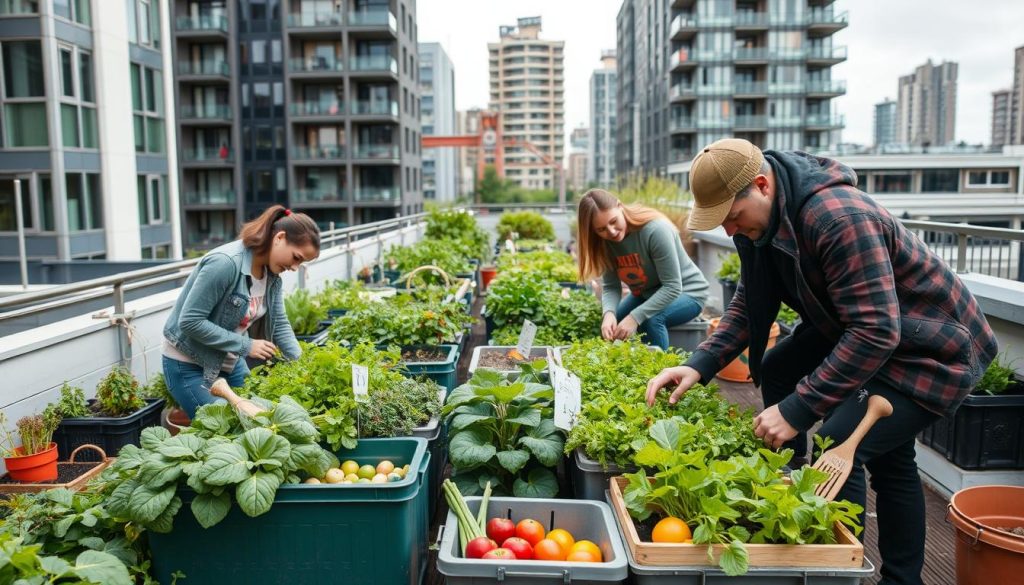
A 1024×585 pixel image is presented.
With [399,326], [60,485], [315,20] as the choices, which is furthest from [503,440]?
[315,20]

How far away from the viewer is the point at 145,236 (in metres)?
17.3

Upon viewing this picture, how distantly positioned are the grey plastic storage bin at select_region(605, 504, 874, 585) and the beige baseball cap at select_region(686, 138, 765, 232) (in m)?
0.93

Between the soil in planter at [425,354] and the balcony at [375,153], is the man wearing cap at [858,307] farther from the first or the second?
the balcony at [375,153]

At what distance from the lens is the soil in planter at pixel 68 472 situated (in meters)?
3.26

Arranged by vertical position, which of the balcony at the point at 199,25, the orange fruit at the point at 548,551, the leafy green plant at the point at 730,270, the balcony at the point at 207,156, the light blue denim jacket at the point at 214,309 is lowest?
the orange fruit at the point at 548,551

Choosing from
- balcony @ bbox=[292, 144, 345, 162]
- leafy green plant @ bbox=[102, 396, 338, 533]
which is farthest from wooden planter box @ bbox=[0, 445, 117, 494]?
balcony @ bbox=[292, 144, 345, 162]

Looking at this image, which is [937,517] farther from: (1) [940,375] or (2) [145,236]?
(2) [145,236]

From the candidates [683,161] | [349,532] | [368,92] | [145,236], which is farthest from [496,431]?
[683,161]

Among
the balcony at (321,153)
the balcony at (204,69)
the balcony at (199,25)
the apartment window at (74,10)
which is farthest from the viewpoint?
the balcony at (321,153)

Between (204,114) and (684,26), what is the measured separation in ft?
87.6

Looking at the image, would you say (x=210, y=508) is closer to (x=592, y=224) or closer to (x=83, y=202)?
(x=592, y=224)

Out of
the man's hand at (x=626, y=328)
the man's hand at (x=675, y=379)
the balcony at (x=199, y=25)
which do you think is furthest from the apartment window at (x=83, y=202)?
Answer: the balcony at (x=199, y=25)

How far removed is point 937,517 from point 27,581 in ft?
11.0

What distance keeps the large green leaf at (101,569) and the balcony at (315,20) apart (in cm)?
3692
